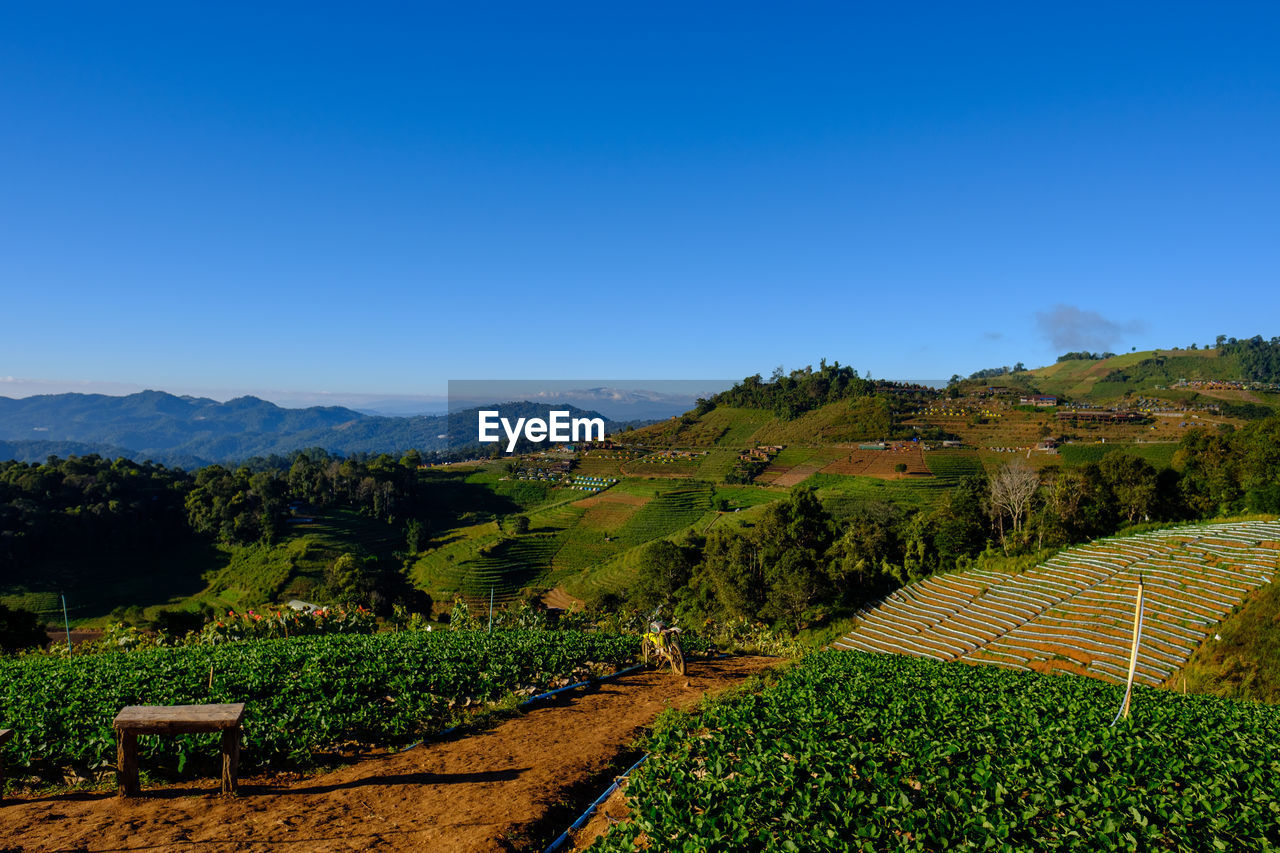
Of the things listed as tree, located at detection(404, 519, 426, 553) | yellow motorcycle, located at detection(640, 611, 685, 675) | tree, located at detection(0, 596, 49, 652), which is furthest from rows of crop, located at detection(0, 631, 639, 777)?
tree, located at detection(404, 519, 426, 553)

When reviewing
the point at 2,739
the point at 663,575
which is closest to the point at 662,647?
the point at 2,739

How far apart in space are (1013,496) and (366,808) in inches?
1652

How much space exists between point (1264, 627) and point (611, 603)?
3825cm

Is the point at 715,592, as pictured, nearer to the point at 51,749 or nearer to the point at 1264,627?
the point at 1264,627

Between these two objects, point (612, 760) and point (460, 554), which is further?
point (460, 554)

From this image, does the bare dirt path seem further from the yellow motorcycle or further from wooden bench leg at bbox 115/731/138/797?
the yellow motorcycle

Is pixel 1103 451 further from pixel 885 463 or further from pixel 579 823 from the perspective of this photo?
pixel 579 823

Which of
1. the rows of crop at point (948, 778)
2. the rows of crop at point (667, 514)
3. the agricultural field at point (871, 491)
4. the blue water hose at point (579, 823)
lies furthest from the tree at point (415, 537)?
the blue water hose at point (579, 823)

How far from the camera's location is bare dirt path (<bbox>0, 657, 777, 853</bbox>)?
17.8 ft

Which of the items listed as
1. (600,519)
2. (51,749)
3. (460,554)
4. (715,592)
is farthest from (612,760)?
(600,519)

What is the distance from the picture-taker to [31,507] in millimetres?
64875

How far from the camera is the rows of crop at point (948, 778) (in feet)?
14.9

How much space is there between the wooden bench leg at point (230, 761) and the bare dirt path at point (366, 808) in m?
0.13

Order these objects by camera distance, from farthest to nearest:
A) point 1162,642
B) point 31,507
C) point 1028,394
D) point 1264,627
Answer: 1. point 1028,394
2. point 31,507
3. point 1162,642
4. point 1264,627
